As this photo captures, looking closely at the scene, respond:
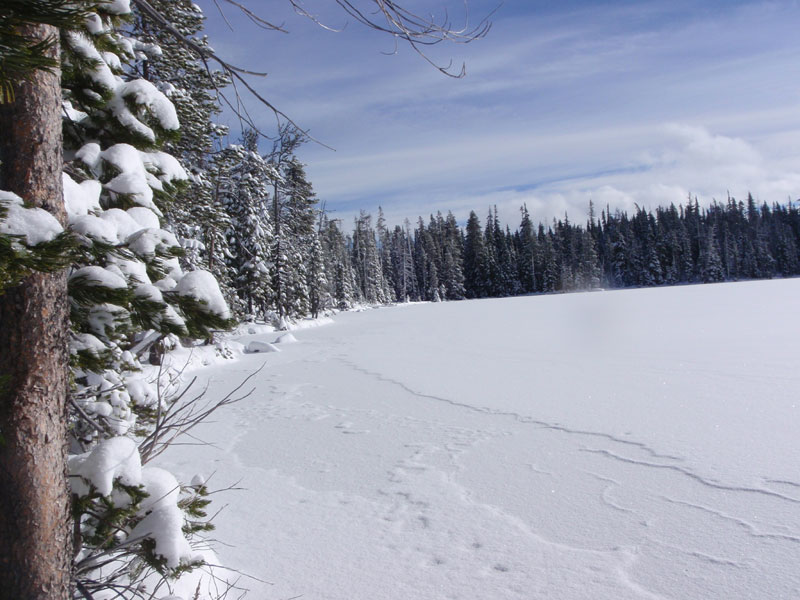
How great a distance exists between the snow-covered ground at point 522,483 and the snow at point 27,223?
240 cm

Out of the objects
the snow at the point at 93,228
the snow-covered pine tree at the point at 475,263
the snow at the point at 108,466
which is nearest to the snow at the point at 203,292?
the snow at the point at 93,228

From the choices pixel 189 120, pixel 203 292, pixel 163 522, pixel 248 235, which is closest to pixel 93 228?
pixel 203 292

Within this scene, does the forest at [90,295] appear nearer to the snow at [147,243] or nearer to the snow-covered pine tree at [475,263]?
the snow at [147,243]

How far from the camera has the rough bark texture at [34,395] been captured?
1559mm

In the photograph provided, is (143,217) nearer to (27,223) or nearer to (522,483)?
(27,223)

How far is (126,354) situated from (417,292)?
80697 mm

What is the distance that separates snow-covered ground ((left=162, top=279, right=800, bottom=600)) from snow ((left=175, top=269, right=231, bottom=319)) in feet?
5.97

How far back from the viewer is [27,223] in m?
1.37

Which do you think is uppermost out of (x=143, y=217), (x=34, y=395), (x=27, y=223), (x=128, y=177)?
(x=128, y=177)

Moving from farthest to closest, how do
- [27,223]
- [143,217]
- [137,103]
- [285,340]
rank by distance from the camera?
[285,340] < [137,103] < [143,217] < [27,223]

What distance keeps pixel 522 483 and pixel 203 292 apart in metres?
3.31

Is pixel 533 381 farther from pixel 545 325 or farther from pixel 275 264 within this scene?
pixel 275 264

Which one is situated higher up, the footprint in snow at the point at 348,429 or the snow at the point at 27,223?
the snow at the point at 27,223

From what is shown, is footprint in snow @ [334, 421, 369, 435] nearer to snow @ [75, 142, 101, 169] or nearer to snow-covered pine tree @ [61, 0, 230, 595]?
snow-covered pine tree @ [61, 0, 230, 595]
